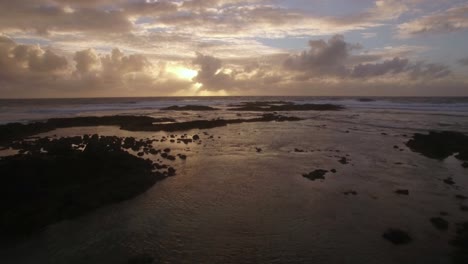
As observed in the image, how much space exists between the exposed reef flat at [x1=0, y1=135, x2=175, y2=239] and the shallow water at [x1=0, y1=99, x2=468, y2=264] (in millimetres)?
768

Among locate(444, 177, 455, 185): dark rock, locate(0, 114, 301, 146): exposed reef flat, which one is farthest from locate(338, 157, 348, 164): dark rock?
locate(0, 114, 301, 146): exposed reef flat

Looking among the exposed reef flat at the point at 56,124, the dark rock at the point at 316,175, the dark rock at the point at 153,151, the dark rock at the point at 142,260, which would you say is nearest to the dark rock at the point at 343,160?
the dark rock at the point at 316,175

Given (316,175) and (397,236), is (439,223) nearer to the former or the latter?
(397,236)

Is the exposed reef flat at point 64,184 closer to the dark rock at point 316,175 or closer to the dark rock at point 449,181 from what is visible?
the dark rock at point 316,175

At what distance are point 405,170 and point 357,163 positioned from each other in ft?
10.1

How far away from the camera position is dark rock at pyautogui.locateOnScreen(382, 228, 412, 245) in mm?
11477

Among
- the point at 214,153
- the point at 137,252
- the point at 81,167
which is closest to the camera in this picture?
the point at 137,252

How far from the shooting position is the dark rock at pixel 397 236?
37.7 feet

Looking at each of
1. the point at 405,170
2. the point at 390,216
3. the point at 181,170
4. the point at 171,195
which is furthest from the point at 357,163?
the point at 171,195

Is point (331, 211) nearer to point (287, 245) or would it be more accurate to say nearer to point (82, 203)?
point (287, 245)

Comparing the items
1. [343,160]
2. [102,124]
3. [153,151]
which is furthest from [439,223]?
[102,124]

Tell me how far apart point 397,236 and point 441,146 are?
21.1 m

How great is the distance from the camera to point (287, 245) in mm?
11258

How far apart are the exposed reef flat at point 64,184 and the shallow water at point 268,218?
768mm
